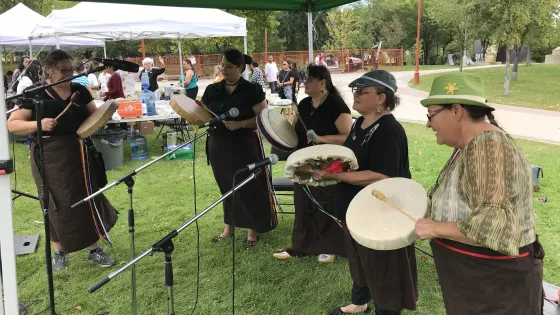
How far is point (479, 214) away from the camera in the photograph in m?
1.40

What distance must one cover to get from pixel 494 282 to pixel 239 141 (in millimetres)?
2462

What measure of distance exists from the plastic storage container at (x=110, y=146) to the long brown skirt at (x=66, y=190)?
137 inches

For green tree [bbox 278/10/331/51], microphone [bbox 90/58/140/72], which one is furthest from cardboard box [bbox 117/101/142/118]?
green tree [bbox 278/10/331/51]

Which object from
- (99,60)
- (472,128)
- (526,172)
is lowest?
(526,172)

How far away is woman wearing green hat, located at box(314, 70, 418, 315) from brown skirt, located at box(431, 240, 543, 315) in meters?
0.59

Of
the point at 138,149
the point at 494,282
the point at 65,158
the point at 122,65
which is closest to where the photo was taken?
the point at 494,282

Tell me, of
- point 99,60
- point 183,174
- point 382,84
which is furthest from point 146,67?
point 382,84

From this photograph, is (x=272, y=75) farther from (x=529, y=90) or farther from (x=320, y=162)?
(x=320, y=162)

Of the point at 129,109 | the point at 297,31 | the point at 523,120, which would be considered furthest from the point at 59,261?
the point at 297,31

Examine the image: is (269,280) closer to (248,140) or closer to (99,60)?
(248,140)

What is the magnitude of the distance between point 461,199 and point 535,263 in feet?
1.29

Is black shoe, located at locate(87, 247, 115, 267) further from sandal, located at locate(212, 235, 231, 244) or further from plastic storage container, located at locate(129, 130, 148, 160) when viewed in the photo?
plastic storage container, located at locate(129, 130, 148, 160)

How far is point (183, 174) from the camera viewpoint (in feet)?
21.4

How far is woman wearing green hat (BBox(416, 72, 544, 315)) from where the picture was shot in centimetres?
139
